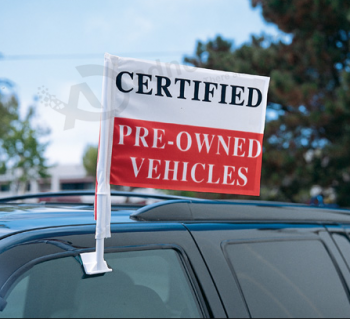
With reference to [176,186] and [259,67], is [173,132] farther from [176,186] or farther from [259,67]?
[259,67]

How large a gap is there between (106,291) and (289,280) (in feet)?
2.39

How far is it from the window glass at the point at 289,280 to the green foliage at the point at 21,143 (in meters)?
31.4

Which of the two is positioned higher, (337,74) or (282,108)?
(337,74)

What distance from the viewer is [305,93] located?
14305mm

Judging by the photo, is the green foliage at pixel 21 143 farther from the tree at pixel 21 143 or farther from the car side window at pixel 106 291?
the car side window at pixel 106 291

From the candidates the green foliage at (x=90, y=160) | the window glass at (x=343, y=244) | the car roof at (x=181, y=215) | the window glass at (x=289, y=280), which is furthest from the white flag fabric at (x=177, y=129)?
the green foliage at (x=90, y=160)

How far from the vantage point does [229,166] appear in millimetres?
1768

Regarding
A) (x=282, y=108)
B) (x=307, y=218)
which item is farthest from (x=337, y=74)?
(x=307, y=218)

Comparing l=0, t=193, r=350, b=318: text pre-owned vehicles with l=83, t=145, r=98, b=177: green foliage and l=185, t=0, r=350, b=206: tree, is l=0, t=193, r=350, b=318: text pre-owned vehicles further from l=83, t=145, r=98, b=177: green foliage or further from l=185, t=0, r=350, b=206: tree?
l=83, t=145, r=98, b=177: green foliage

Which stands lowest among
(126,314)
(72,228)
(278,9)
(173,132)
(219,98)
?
(126,314)

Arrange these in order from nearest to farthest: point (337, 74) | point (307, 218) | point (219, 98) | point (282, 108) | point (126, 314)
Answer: point (126, 314) < point (219, 98) < point (307, 218) < point (337, 74) < point (282, 108)

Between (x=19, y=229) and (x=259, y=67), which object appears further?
(x=259, y=67)

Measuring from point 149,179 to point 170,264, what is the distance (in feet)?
0.98

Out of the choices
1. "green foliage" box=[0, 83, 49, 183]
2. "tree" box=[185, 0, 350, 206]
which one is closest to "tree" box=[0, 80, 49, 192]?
"green foliage" box=[0, 83, 49, 183]
